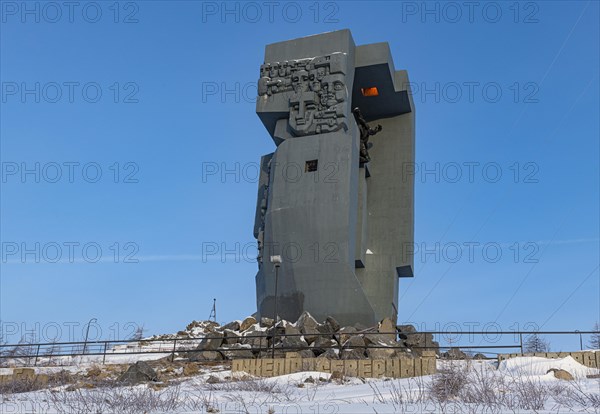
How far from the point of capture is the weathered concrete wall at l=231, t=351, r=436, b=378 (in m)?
12.5

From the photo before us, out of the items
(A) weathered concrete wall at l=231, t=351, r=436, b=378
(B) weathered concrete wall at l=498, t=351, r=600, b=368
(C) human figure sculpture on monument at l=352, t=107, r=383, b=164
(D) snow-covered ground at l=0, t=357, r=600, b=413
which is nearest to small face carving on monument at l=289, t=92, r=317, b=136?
(C) human figure sculpture on monument at l=352, t=107, r=383, b=164

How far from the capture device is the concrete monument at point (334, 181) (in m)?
23.6

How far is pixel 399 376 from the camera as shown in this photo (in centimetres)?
1247

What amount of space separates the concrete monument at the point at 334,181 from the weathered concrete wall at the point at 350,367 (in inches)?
361

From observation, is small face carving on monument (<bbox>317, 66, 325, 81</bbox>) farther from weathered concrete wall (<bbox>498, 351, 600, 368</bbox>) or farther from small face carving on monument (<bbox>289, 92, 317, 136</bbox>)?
weathered concrete wall (<bbox>498, 351, 600, 368</bbox>)

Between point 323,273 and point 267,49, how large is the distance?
9402 millimetres

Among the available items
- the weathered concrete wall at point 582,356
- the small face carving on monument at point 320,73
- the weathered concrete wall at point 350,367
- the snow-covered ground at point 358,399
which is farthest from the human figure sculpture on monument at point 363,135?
the snow-covered ground at point 358,399

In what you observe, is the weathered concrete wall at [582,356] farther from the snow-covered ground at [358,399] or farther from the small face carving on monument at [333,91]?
the small face carving on monument at [333,91]

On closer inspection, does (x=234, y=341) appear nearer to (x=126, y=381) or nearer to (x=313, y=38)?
(x=126, y=381)

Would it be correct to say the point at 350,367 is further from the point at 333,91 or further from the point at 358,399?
the point at 333,91

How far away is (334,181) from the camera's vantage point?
24.1 metres

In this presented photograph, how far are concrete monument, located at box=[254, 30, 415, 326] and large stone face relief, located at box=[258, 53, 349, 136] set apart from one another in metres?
0.04

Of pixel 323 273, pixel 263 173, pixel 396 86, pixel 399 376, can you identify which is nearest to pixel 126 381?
pixel 399 376

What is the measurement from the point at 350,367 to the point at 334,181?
38.3ft
